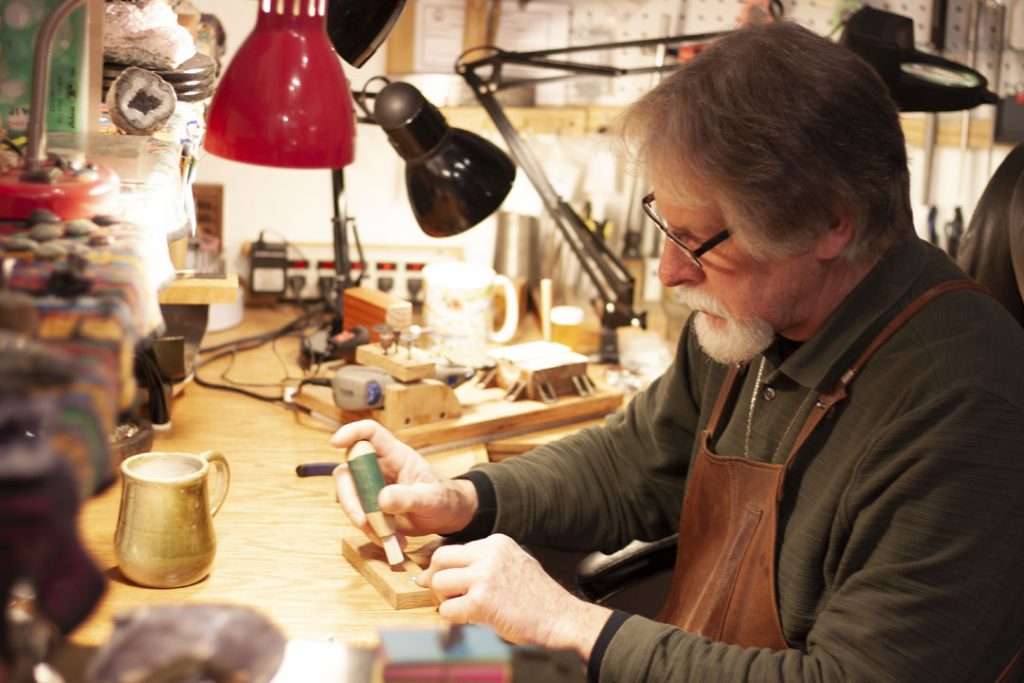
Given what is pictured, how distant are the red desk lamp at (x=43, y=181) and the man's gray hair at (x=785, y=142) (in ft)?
2.41

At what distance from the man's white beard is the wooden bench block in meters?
0.45

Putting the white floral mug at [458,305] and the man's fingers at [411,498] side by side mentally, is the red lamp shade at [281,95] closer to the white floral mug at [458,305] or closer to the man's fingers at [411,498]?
the man's fingers at [411,498]

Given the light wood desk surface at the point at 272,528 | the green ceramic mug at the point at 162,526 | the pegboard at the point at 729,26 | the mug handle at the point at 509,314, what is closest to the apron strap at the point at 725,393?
the light wood desk surface at the point at 272,528

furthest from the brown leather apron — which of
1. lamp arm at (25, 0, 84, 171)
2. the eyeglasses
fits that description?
lamp arm at (25, 0, 84, 171)

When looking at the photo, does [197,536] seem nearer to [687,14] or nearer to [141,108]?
[141,108]

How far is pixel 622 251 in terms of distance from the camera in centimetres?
289

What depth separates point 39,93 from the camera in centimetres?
82

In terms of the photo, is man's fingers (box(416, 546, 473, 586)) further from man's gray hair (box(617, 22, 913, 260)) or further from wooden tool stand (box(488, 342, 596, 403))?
wooden tool stand (box(488, 342, 596, 403))

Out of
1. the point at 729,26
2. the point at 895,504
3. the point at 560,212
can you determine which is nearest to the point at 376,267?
the point at 560,212

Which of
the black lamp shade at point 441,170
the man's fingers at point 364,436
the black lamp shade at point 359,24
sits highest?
the black lamp shade at point 359,24

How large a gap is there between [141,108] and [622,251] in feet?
5.34

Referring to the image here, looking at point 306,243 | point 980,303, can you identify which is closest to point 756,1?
point 306,243

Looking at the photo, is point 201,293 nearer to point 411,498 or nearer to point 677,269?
point 411,498

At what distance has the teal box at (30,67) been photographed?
A: 118cm
